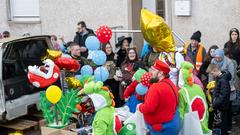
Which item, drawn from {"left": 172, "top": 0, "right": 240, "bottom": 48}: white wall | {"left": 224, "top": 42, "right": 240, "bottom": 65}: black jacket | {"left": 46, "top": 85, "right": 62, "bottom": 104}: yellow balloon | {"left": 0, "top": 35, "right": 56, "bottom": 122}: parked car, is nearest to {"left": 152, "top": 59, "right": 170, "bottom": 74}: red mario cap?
{"left": 46, "top": 85, "right": 62, "bottom": 104}: yellow balloon

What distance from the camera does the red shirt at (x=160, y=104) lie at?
5.51 metres

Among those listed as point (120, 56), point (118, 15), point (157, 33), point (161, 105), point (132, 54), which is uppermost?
point (118, 15)

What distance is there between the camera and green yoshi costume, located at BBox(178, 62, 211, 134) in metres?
5.96

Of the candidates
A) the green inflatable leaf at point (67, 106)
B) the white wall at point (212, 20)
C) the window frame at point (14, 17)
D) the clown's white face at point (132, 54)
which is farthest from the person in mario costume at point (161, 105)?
the window frame at point (14, 17)

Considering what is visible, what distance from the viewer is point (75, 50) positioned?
27.2ft

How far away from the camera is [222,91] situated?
7211mm

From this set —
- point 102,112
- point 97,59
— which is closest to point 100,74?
point 97,59

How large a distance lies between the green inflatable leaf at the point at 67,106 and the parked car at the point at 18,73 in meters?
1.11

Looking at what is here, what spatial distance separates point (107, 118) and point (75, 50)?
2.96m

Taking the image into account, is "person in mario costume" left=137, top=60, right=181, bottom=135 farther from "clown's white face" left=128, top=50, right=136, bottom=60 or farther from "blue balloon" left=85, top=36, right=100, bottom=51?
"clown's white face" left=128, top=50, right=136, bottom=60

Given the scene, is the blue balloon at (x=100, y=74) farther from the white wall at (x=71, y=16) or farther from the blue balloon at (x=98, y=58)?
the white wall at (x=71, y=16)

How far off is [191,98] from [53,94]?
200 centimetres

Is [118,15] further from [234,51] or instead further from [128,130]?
[128,130]

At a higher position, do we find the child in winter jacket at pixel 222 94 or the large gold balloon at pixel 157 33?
the large gold balloon at pixel 157 33
